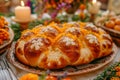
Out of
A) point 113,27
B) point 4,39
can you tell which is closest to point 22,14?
point 4,39

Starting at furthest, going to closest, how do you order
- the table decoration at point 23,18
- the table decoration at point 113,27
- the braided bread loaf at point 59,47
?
the table decoration at point 23,18 → the table decoration at point 113,27 → the braided bread loaf at point 59,47

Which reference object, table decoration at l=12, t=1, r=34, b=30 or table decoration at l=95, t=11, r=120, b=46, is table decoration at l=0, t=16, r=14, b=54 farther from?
table decoration at l=95, t=11, r=120, b=46

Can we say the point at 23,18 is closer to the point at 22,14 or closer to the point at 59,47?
the point at 22,14

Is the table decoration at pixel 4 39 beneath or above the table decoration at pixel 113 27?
above

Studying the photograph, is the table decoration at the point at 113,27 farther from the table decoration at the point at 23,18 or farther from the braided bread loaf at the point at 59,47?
the table decoration at the point at 23,18

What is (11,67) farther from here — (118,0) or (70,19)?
(118,0)

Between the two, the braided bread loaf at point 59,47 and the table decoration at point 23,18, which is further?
the table decoration at point 23,18

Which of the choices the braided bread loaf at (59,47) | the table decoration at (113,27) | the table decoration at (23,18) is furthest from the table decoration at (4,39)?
the table decoration at (113,27)

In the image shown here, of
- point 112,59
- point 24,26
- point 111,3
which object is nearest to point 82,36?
point 112,59

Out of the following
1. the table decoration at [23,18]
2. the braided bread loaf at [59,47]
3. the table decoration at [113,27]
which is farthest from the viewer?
the table decoration at [23,18]
